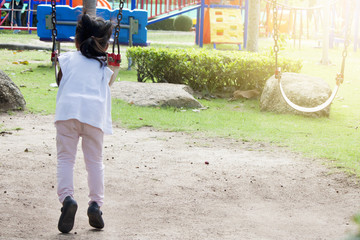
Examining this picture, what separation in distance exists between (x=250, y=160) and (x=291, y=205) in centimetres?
123

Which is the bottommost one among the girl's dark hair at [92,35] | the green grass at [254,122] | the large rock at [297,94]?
the green grass at [254,122]

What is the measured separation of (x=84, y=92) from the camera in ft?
10.9

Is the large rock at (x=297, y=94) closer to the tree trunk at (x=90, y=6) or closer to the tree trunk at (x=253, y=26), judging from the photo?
the tree trunk at (x=90, y=6)

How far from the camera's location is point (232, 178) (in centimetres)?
474

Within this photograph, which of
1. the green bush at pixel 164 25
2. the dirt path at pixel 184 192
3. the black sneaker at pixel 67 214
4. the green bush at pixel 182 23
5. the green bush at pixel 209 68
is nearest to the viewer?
the black sneaker at pixel 67 214

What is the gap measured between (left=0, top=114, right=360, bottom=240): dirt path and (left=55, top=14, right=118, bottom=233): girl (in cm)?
22

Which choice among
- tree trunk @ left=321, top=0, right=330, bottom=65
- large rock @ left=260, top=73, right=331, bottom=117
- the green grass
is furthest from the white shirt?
tree trunk @ left=321, top=0, right=330, bottom=65

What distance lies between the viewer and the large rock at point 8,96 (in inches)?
278

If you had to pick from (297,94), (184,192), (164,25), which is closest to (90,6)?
(297,94)

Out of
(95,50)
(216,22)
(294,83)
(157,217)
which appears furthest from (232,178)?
(216,22)

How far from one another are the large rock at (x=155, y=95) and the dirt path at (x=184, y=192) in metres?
1.74

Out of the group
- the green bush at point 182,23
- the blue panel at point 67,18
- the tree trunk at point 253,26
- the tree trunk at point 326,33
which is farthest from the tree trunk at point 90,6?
the green bush at point 182,23

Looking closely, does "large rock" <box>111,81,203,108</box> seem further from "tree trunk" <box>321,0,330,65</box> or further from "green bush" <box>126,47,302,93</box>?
"tree trunk" <box>321,0,330,65</box>

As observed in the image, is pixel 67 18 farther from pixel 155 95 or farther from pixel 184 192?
pixel 184 192
